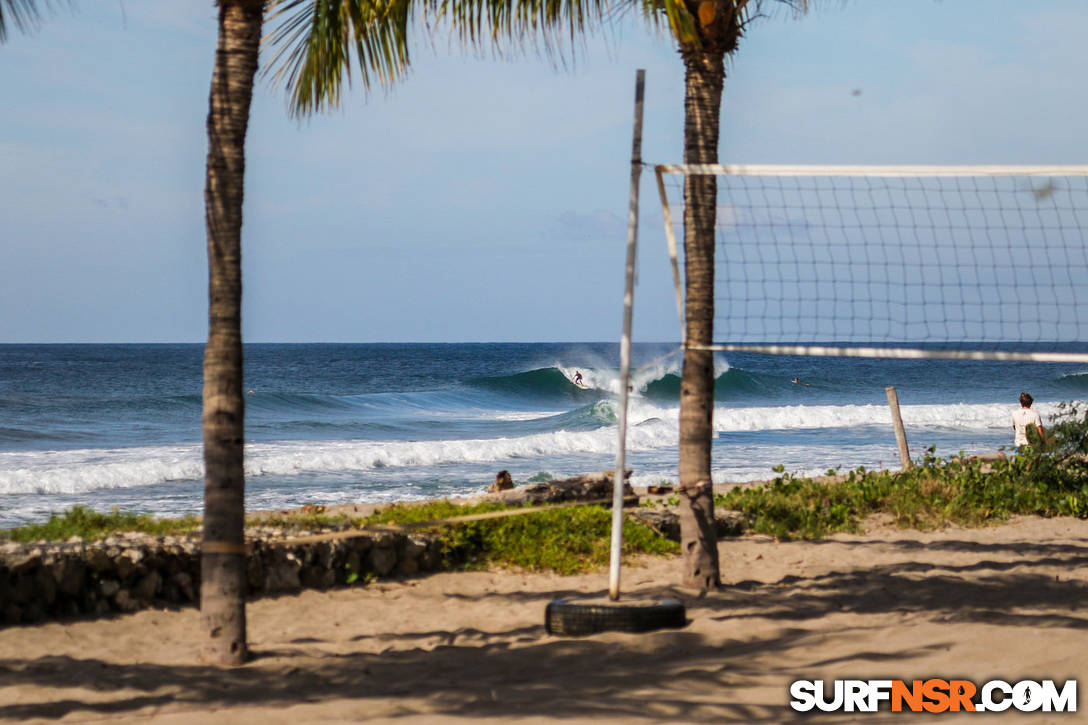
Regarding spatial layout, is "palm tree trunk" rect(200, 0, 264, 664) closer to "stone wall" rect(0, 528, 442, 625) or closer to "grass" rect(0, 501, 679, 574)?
"stone wall" rect(0, 528, 442, 625)

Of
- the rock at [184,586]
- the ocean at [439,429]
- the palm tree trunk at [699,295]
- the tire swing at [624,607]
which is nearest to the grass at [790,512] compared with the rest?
the rock at [184,586]

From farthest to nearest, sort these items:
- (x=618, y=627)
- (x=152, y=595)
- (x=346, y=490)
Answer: (x=346, y=490) < (x=152, y=595) < (x=618, y=627)

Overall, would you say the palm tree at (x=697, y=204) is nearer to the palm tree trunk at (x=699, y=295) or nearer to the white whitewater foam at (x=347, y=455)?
the palm tree trunk at (x=699, y=295)

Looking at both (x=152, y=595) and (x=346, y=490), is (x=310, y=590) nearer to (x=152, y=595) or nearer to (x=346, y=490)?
(x=152, y=595)

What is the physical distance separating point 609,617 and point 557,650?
1.21ft

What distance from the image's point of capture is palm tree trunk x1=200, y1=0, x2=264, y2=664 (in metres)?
5.23

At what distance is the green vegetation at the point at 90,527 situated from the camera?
7.00 meters

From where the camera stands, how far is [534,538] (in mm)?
8188

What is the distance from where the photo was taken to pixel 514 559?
25.7 feet

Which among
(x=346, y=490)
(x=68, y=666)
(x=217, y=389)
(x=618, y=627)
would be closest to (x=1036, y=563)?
(x=618, y=627)

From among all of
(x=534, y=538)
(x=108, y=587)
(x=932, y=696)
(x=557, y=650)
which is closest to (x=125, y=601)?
(x=108, y=587)

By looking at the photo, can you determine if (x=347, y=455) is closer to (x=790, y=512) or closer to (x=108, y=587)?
(x=790, y=512)

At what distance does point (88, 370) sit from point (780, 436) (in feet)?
152

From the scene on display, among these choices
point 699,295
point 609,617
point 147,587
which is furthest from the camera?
point 699,295
